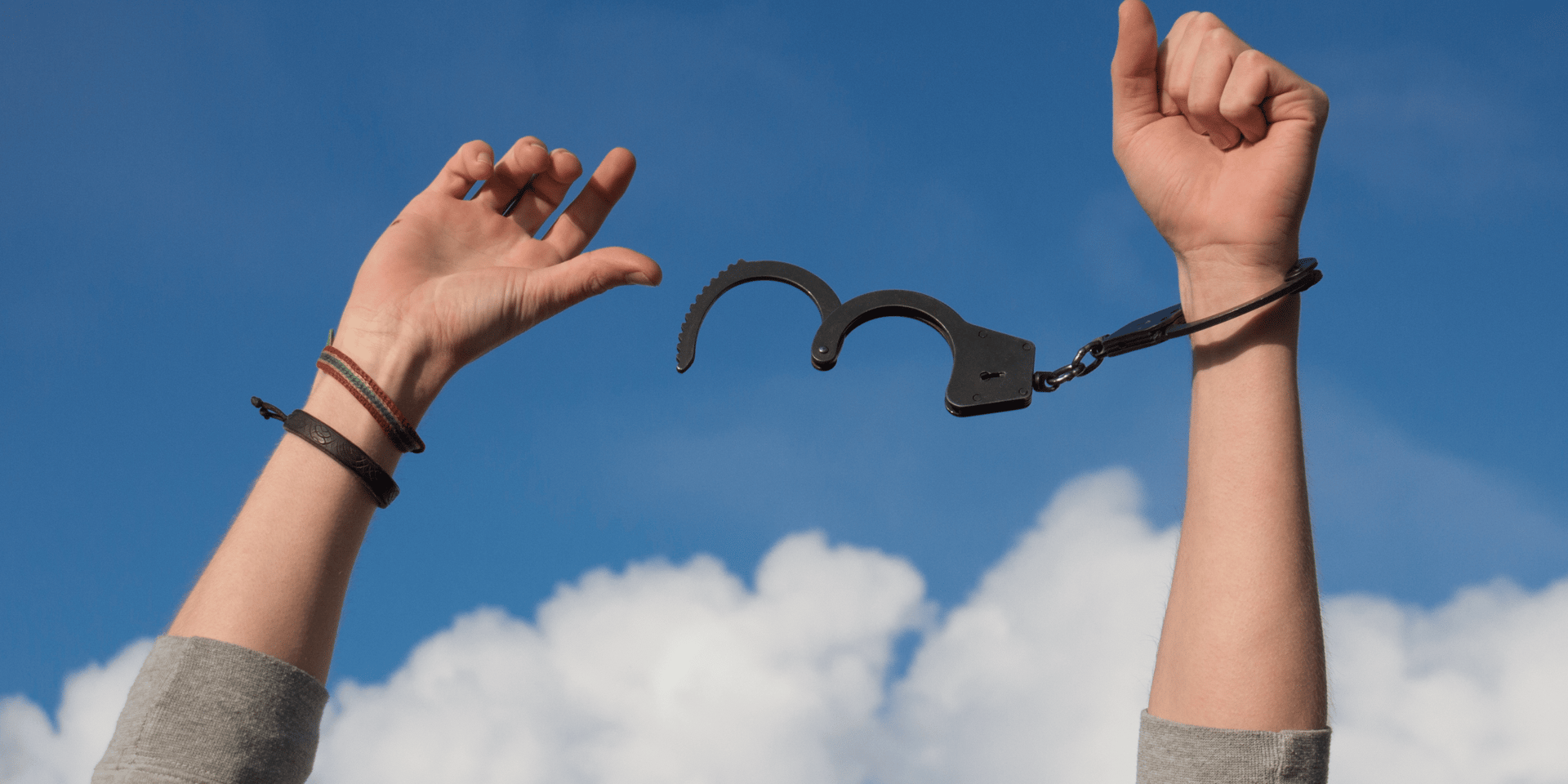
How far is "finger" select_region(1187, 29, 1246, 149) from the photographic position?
2.58 m

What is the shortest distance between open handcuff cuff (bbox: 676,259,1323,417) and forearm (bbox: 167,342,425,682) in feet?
3.05

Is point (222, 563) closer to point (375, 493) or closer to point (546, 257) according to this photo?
point (375, 493)

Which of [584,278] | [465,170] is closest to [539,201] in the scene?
→ [465,170]

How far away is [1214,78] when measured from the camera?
Answer: 258 cm

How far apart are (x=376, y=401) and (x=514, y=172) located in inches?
41.2

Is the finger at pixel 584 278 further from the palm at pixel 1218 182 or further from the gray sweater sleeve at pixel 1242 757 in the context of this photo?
the gray sweater sleeve at pixel 1242 757

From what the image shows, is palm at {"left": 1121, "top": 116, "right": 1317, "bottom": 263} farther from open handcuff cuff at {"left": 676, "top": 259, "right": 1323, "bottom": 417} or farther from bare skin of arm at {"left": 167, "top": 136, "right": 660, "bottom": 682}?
bare skin of arm at {"left": 167, "top": 136, "right": 660, "bottom": 682}

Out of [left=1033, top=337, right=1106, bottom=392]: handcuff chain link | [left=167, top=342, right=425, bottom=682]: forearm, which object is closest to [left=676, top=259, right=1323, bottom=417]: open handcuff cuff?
[left=1033, top=337, right=1106, bottom=392]: handcuff chain link

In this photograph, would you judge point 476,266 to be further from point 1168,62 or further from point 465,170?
point 1168,62

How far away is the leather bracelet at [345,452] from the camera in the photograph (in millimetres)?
2607

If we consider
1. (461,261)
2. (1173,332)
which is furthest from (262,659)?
(1173,332)

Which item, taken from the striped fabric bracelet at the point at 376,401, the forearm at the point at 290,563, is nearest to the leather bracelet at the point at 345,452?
the forearm at the point at 290,563

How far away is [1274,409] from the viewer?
2354 mm

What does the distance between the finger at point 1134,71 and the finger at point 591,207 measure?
167 centimetres
